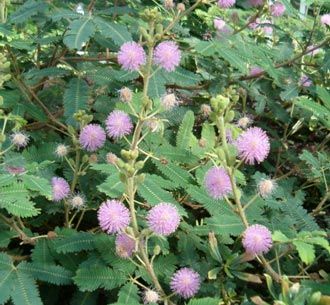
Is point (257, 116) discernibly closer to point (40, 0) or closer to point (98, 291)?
point (40, 0)

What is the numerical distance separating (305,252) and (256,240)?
0.52 ft

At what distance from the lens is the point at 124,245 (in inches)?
70.9

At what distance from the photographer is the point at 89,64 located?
273 cm

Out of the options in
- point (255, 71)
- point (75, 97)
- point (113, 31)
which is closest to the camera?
point (113, 31)

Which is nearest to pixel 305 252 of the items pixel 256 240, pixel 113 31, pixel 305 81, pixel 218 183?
pixel 256 240

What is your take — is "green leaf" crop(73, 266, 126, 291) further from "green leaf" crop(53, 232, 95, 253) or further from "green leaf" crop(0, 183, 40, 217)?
"green leaf" crop(0, 183, 40, 217)

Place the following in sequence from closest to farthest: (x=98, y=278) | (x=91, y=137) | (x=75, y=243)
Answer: (x=98, y=278), (x=75, y=243), (x=91, y=137)

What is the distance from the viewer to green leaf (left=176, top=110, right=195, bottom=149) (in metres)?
2.31

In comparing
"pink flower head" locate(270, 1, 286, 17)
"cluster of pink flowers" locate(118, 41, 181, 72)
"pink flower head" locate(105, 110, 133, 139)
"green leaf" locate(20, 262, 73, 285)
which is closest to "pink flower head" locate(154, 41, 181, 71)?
"cluster of pink flowers" locate(118, 41, 181, 72)

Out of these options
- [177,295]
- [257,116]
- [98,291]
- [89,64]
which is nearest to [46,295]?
[98,291]

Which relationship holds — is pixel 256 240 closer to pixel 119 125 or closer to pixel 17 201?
pixel 119 125

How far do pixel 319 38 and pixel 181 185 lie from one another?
1.30 metres

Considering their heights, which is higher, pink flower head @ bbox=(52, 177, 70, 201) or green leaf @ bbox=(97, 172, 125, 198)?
green leaf @ bbox=(97, 172, 125, 198)

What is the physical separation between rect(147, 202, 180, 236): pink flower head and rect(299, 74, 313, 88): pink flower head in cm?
138
